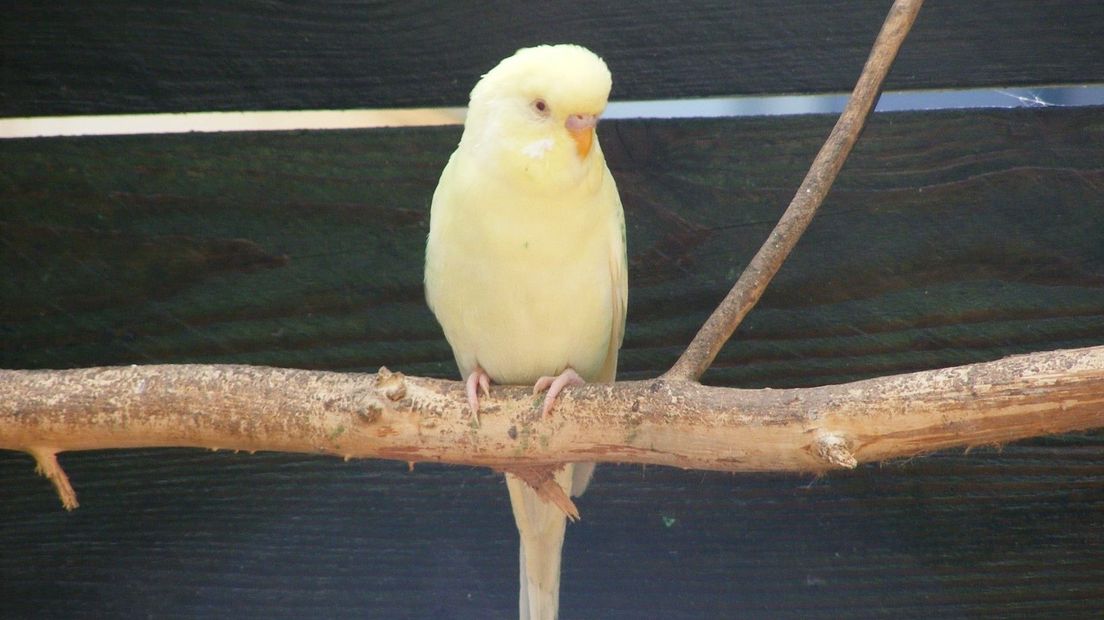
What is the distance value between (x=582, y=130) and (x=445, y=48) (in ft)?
1.51

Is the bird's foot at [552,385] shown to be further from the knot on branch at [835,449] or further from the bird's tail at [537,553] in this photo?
the knot on branch at [835,449]

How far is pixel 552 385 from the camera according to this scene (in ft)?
5.64

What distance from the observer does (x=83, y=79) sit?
2139 mm

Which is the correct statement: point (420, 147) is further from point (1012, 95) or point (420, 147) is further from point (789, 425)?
point (1012, 95)

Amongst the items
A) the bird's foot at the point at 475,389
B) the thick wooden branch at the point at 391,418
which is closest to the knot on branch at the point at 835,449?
the thick wooden branch at the point at 391,418

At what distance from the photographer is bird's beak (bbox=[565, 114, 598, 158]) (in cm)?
179

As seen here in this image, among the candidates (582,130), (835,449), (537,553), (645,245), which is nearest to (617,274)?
(645,245)

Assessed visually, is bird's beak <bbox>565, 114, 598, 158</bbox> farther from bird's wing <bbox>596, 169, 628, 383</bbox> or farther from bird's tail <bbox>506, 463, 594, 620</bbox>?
bird's tail <bbox>506, 463, 594, 620</bbox>

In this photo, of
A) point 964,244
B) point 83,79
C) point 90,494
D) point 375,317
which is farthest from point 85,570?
point 964,244

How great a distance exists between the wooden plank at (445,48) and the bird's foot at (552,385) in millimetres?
615

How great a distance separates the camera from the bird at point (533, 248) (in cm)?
181

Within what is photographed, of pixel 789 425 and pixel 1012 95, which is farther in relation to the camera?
pixel 1012 95

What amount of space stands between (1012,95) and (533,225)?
101 centimetres

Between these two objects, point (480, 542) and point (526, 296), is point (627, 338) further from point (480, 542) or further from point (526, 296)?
point (480, 542)
